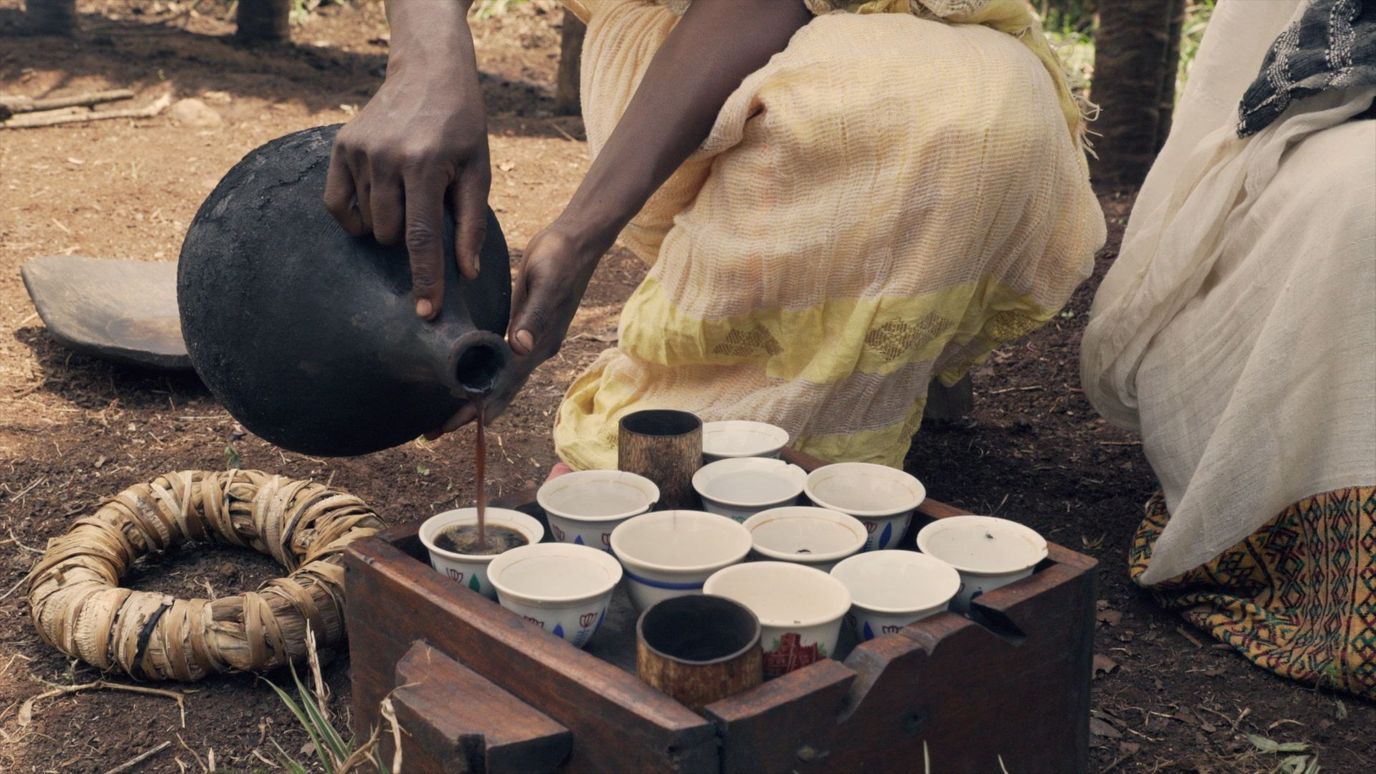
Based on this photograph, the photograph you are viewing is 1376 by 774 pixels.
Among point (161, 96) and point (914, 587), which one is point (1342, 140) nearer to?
point (914, 587)

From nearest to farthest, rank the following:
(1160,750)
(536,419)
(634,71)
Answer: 1. (1160,750)
2. (634,71)
3. (536,419)

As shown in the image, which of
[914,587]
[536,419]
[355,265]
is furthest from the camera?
[536,419]

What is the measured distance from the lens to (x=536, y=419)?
10.7 ft

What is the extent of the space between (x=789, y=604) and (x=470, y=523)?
467mm

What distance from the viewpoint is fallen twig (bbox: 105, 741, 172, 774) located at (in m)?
1.99

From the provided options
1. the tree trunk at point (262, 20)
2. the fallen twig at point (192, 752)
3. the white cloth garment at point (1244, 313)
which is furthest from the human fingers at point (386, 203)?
the tree trunk at point (262, 20)

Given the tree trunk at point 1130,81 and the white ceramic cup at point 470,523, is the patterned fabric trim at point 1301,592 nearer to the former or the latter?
the white ceramic cup at point 470,523

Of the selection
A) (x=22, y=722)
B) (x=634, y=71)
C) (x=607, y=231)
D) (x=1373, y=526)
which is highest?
(x=634, y=71)

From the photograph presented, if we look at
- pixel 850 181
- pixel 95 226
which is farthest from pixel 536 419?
pixel 95 226

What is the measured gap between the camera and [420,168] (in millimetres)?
1762

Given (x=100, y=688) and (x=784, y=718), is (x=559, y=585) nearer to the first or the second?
(x=784, y=718)

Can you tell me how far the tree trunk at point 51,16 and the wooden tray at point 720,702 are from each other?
611cm

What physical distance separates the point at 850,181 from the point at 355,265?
34.7 inches

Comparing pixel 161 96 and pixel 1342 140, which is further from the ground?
pixel 1342 140
